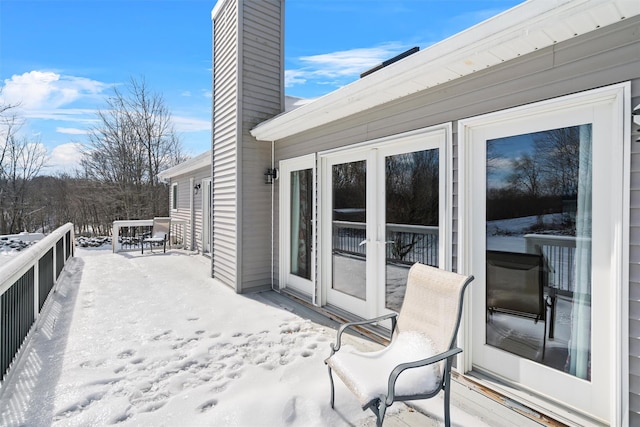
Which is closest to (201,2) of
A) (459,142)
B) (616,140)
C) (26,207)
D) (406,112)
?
(406,112)

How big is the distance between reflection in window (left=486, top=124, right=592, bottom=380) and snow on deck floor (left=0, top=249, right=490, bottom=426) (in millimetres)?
782

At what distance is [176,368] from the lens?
9.27 feet

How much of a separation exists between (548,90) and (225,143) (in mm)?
4744

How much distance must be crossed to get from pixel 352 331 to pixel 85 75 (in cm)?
1635

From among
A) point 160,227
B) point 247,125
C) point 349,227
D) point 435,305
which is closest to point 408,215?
point 349,227

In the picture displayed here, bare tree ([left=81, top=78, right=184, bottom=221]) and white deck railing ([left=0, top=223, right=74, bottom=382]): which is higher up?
bare tree ([left=81, top=78, right=184, bottom=221])

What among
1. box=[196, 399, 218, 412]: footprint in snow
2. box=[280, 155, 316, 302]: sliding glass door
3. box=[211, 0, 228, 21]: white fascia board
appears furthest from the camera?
box=[211, 0, 228, 21]: white fascia board

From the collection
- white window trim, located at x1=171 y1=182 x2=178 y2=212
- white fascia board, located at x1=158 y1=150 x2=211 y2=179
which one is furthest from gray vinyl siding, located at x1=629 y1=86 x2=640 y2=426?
white window trim, located at x1=171 y1=182 x2=178 y2=212

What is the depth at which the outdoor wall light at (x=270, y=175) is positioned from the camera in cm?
533

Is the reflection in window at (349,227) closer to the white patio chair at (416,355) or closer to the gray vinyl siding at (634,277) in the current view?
the white patio chair at (416,355)

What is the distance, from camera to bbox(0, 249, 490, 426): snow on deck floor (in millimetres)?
2174

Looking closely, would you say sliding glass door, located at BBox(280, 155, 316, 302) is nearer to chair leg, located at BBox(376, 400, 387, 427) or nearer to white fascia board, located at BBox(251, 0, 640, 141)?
white fascia board, located at BBox(251, 0, 640, 141)

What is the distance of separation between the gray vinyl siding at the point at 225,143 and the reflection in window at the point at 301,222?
961 mm

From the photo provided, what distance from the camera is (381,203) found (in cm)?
356
